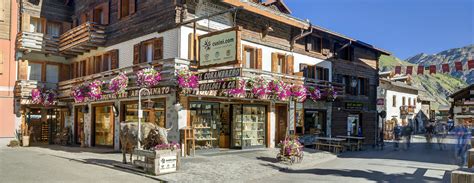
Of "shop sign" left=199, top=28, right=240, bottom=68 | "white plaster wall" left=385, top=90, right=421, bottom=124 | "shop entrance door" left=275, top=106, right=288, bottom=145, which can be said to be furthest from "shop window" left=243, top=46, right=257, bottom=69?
"white plaster wall" left=385, top=90, right=421, bottom=124

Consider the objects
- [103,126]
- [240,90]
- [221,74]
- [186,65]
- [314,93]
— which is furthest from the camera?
[314,93]

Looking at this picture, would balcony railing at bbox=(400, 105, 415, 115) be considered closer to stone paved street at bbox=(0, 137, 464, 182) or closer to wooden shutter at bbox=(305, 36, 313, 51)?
wooden shutter at bbox=(305, 36, 313, 51)

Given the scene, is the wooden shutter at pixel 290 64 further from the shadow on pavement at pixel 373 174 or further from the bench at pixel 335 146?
the shadow on pavement at pixel 373 174

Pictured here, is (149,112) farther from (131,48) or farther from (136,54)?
(131,48)

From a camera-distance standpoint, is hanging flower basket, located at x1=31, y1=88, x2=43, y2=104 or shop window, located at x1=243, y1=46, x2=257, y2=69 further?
hanging flower basket, located at x1=31, y1=88, x2=43, y2=104

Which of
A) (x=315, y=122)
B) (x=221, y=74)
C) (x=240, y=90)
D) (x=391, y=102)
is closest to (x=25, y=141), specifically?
(x=240, y=90)

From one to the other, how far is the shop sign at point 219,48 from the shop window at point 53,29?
600 inches

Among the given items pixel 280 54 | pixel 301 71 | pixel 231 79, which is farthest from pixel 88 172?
pixel 301 71

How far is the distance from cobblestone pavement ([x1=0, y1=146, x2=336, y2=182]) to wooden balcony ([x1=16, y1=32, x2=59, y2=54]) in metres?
9.36

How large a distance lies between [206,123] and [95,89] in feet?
20.2

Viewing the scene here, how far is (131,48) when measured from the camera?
66.9 feet

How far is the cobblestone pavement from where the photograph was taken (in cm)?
1193

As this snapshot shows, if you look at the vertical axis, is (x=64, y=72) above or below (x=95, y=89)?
above

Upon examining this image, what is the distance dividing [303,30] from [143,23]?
9.96m
